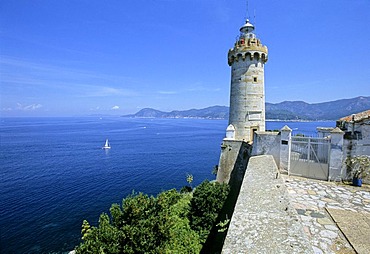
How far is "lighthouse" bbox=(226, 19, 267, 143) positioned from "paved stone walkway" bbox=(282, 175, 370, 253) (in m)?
7.87

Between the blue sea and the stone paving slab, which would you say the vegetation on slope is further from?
the blue sea

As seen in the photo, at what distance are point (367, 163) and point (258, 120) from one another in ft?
27.3

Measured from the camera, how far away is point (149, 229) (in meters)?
9.22

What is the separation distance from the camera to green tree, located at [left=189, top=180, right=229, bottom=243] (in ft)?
42.0

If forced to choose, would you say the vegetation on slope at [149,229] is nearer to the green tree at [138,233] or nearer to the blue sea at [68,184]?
the green tree at [138,233]

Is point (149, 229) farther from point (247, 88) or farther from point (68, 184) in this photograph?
point (68, 184)

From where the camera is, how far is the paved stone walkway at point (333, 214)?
158 inches

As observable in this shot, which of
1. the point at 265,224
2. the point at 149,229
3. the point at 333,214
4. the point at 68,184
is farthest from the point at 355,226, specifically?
the point at 68,184

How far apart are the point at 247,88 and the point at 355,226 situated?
1202cm

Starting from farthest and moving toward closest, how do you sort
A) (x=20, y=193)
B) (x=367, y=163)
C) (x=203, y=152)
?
(x=203, y=152), (x=20, y=193), (x=367, y=163)

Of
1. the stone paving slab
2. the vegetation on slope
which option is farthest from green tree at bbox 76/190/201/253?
the stone paving slab

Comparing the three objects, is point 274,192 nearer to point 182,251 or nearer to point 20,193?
point 182,251

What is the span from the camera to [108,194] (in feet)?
97.5

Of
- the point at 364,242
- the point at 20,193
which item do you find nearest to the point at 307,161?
the point at 364,242
